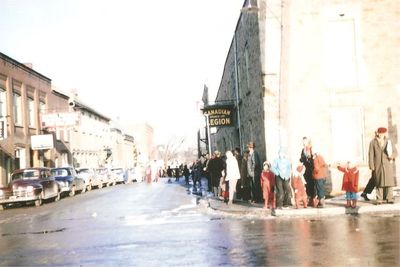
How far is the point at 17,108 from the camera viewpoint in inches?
1359

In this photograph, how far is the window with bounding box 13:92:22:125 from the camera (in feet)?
112

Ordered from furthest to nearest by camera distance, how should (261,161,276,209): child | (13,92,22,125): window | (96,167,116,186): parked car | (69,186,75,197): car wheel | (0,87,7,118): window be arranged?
(96,167,116,186): parked car → (13,92,22,125): window → (0,87,7,118): window → (69,186,75,197): car wheel → (261,161,276,209): child

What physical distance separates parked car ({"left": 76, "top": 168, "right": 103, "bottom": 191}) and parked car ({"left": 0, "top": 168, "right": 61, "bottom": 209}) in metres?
8.18

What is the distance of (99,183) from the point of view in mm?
39500

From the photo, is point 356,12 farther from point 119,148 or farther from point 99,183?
point 119,148

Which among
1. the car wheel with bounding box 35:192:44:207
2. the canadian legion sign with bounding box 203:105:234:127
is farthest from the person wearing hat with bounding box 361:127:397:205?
the car wheel with bounding box 35:192:44:207

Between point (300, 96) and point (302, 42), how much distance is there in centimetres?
177

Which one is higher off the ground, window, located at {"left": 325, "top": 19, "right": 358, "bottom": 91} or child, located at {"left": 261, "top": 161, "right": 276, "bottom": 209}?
window, located at {"left": 325, "top": 19, "right": 358, "bottom": 91}

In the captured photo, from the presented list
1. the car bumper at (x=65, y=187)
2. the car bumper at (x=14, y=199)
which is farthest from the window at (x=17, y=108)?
the car bumper at (x=14, y=199)

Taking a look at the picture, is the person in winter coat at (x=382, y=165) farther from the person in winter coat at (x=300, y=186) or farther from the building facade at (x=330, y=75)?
the building facade at (x=330, y=75)

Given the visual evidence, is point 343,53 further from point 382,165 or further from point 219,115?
point 219,115

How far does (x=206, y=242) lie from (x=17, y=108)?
2846 centimetres

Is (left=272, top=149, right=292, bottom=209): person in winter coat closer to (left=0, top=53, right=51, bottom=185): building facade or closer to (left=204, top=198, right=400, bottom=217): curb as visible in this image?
(left=204, top=198, right=400, bottom=217): curb

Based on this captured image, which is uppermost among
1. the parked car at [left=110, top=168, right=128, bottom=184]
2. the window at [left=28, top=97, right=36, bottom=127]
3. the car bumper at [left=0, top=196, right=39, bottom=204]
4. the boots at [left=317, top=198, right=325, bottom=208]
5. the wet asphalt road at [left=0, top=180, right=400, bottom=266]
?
the window at [left=28, top=97, right=36, bottom=127]
